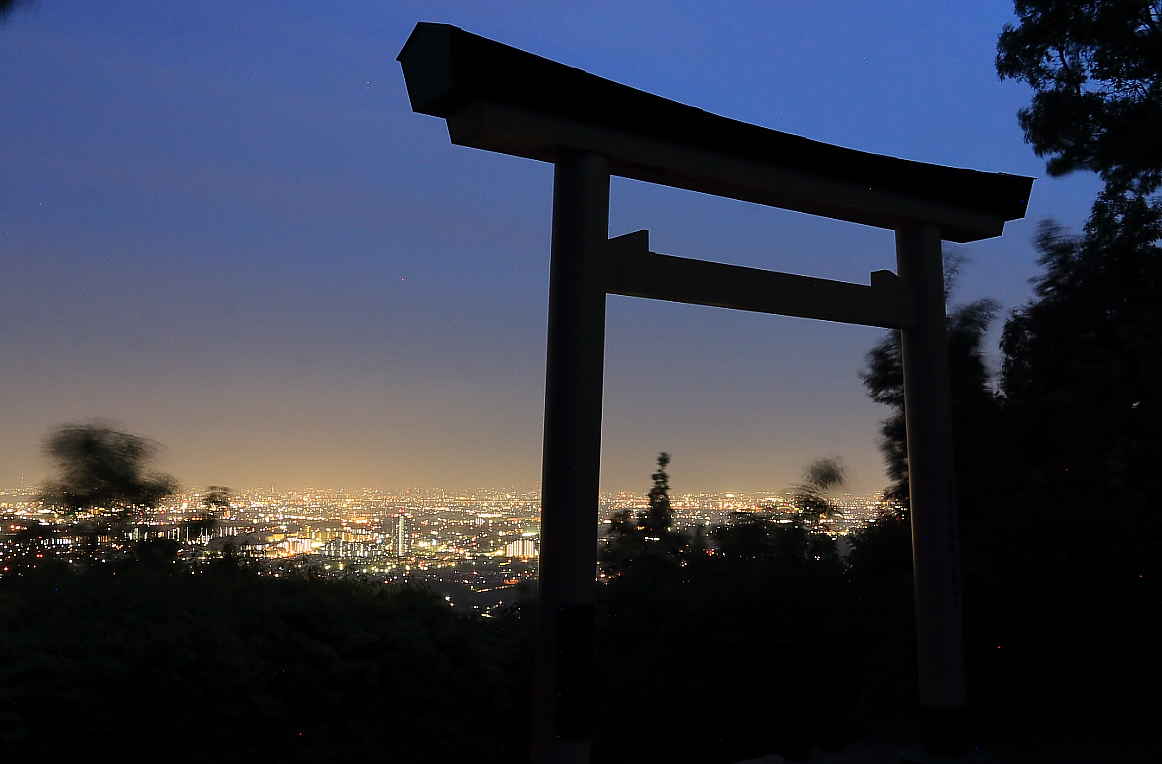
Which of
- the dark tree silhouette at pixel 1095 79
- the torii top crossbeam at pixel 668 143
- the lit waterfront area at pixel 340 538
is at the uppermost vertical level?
the dark tree silhouette at pixel 1095 79

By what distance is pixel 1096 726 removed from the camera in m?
6.13

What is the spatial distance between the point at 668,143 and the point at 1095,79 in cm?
988

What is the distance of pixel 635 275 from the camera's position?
13.9 ft

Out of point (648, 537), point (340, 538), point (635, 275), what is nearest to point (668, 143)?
point (635, 275)

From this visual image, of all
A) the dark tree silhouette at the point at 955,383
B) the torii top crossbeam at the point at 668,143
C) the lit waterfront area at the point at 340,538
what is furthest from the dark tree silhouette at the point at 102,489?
the dark tree silhouette at the point at 955,383

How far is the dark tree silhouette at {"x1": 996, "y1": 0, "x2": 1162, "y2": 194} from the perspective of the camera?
35.3 ft

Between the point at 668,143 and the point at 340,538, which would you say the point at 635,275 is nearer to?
the point at 668,143

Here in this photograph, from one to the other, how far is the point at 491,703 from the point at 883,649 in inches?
130

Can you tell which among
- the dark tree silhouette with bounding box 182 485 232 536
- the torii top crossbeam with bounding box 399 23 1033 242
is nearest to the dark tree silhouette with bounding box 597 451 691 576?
the dark tree silhouette with bounding box 182 485 232 536

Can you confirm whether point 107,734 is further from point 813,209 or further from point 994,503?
point 994,503

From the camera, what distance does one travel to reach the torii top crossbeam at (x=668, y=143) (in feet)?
12.5

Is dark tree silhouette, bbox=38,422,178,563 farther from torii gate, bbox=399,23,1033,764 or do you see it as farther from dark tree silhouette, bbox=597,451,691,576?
dark tree silhouette, bbox=597,451,691,576

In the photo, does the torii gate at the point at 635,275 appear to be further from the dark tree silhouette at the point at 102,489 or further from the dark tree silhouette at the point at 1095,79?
the dark tree silhouette at the point at 1095,79

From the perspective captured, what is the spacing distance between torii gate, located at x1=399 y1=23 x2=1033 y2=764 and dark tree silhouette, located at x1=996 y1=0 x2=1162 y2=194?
720cm
